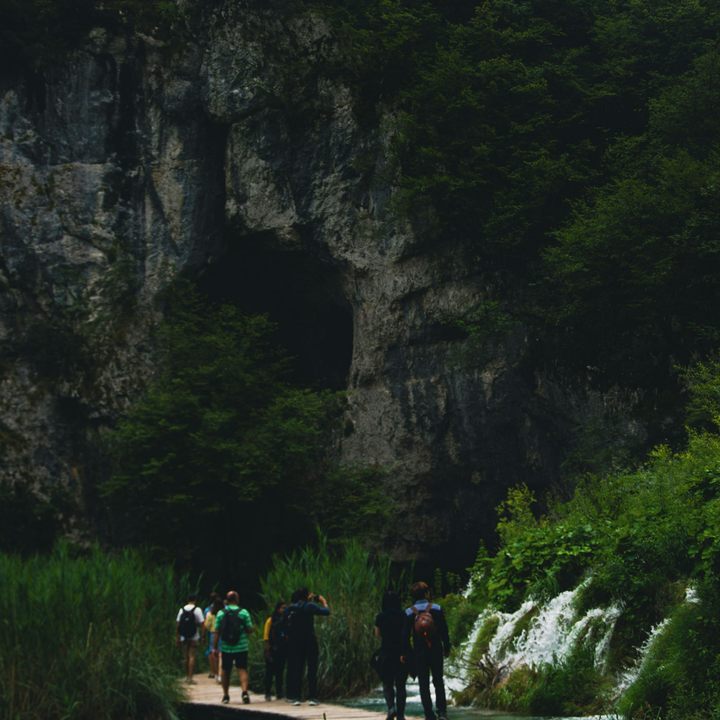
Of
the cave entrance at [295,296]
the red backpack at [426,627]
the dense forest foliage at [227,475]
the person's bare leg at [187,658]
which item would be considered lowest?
the person's bare leg at [187,658]

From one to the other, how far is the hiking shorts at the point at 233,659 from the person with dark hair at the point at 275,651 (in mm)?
333

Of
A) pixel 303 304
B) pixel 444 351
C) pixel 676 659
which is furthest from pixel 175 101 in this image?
pixel 676 659

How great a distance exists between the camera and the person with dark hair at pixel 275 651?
16125 mm

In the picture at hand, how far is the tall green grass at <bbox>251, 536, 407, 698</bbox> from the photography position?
58.5 ft

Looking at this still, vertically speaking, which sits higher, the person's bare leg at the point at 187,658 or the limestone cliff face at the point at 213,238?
the limestone cliff face at the point at 213,238

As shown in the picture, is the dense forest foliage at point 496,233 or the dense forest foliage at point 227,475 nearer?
the dense forest foliage at point 496,233

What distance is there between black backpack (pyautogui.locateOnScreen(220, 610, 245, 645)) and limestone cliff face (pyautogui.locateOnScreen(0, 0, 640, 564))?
57.5 ft

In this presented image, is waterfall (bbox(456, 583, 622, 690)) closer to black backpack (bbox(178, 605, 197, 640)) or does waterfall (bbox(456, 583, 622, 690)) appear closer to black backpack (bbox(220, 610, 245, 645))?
Result: black backpack (bbox(220, 610, 245, 645))

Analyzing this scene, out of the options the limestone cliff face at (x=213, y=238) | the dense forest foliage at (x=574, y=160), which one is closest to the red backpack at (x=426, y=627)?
the dense forest foliage at (x=574, y=160)

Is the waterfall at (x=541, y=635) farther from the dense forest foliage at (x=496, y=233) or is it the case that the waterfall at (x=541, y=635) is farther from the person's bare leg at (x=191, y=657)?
the dense forest foliage at (x=496, y=233)

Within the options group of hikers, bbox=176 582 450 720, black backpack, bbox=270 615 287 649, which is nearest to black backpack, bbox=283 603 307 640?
group of hikers, bbox=176 582 450 720

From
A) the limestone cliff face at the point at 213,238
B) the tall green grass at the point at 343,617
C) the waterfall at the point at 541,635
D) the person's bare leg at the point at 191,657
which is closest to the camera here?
the waterfall at the point at 541,635

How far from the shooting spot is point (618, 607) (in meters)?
15.6

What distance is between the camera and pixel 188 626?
18.8 m
